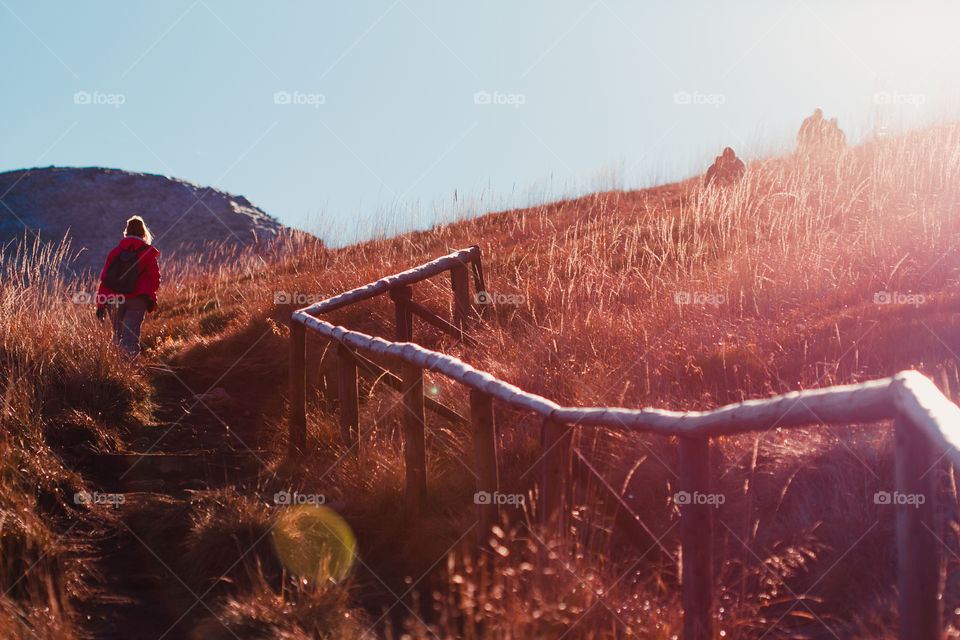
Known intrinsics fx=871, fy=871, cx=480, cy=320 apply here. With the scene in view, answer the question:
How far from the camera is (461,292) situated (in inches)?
328

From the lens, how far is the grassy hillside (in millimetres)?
3527

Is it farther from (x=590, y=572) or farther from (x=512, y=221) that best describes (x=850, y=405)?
(x=512, y=221)

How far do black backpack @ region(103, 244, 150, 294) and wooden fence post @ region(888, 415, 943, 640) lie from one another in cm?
971

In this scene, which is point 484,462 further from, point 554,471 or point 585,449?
point 585,449

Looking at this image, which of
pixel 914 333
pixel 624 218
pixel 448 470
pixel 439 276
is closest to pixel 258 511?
pixel 448 470

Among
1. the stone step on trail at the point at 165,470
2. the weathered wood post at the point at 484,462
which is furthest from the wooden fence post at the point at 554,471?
the stone step on trail at the point at 165,470

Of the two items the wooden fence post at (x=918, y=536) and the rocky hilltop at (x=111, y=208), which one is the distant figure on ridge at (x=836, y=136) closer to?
the wooden fence post at (x=918, y=536)

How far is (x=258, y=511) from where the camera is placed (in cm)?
498

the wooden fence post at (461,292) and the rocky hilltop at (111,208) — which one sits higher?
the rocky hilltop at (111,208)

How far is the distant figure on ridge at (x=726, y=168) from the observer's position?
1449 cm

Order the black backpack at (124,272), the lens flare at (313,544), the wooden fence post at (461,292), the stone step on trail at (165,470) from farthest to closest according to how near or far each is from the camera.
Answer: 1. the black backpack at (124,272)
2. the wooden fence post at (461,292)
3. the stone step on trail at (165,470)
4. the lens flare at (313,544)

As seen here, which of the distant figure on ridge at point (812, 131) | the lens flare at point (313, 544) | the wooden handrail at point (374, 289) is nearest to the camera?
the lens flare at point (313, 544)

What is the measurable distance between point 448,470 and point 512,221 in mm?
12555

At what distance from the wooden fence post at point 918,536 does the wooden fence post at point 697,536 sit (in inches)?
31.3
